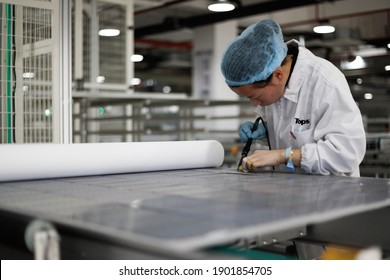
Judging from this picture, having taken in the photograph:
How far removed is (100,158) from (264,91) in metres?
0.69

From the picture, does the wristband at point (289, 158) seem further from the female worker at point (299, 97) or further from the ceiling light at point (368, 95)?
the ceiling light at point (368, 95)

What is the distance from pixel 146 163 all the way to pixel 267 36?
2.28 ft

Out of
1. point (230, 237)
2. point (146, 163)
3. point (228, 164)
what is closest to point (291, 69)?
point (146, 163)

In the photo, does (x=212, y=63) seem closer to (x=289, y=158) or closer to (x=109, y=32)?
(x=109, y=32)

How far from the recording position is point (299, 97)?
198 centimetres

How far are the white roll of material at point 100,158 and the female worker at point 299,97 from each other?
0.30 m

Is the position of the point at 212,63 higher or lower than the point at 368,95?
higher

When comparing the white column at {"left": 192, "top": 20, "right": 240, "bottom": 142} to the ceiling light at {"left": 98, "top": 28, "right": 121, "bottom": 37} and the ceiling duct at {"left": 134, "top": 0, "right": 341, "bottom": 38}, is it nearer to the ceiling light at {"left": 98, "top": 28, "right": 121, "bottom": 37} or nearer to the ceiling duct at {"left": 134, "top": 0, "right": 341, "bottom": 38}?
the ceiling duct at {"left": 134, "top": 0, "right": 341, "bottom": 38}

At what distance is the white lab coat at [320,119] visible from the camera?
179cm

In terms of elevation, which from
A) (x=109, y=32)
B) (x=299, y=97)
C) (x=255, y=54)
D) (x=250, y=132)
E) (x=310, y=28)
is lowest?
(x=250, y=132)

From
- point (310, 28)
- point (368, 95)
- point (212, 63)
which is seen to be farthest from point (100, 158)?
point (310, 28)

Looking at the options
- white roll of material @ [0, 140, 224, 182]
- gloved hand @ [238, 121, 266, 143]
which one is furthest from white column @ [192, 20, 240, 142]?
white roll of material @ [0, 140, 224, 182]

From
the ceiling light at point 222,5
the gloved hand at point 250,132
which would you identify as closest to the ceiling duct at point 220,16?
the ceiling light at point 222,5

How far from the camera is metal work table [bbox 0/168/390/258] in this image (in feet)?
2.82
